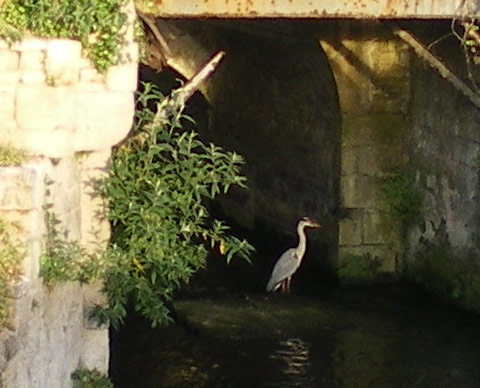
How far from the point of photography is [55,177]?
6402 millimetres

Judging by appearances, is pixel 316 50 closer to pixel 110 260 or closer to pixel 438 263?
pixel 438 263

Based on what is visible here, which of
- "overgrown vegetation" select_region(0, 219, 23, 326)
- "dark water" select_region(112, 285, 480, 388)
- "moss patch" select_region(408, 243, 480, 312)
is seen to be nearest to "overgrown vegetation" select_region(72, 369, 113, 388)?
"overgrown vegetation" select_region(0, 219, 23, 326)

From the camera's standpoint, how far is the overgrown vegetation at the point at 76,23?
6.42m

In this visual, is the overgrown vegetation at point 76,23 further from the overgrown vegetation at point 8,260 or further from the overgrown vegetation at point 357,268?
the overgrown vegetation at point 357,268

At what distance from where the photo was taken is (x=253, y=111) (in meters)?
13.5

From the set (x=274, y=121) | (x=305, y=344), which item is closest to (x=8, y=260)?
(x=305, y=344)

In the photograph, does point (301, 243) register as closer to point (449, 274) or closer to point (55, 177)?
point (449, 274)

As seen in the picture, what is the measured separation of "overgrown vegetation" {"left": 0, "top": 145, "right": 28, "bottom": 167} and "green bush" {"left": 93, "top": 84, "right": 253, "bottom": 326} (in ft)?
2.22

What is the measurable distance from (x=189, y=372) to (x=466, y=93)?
2.67 metres

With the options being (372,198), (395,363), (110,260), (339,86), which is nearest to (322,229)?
(372,198)

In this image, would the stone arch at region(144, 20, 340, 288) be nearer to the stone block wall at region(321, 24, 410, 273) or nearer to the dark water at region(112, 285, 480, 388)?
the stone block wall at region(321, 24, 410, 273)

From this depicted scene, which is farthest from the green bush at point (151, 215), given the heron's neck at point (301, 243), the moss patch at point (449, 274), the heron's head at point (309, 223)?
the heron's head at point (309, 223)

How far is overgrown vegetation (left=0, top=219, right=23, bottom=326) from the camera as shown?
18.6 feet

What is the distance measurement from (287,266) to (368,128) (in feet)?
4.52
